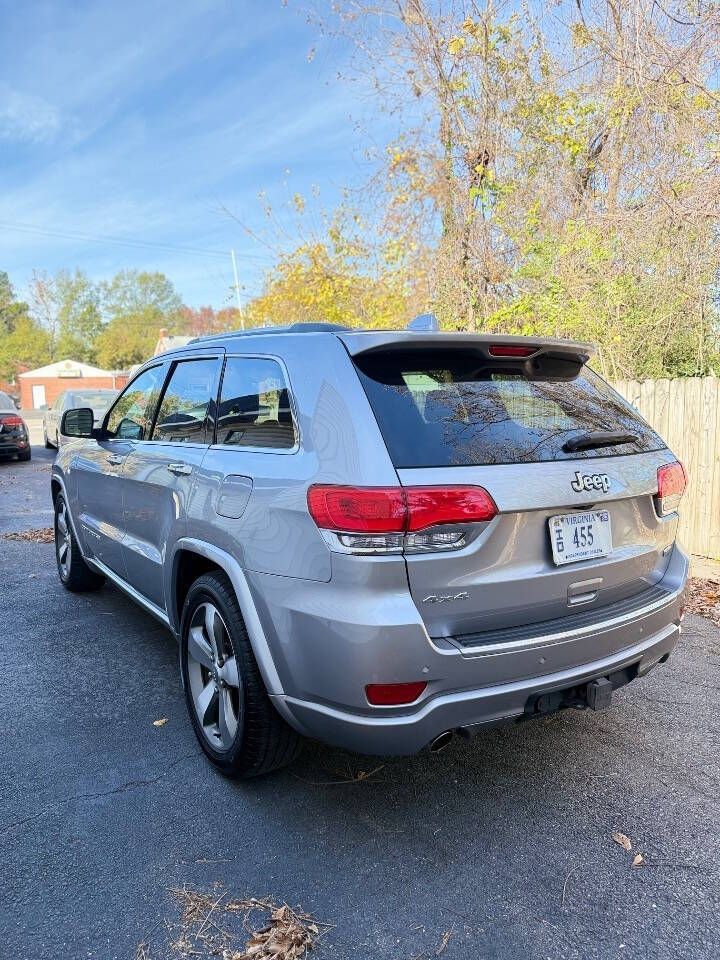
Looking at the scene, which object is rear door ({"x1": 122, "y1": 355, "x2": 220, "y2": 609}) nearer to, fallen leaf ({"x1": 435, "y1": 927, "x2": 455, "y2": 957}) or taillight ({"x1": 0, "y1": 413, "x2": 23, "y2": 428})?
fallen leaf ({"x1": 435, "y1": 927, "x2": 455, "y2": 957})

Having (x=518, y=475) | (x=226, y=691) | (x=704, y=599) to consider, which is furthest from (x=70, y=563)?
(x=704, y=599)

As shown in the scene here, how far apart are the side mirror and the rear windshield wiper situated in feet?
11.2

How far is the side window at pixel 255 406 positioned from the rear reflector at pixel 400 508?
43cm

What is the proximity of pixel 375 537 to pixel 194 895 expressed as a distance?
132cm

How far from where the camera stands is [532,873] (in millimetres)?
2344

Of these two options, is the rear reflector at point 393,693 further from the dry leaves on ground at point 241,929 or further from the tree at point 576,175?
the tree at point 576,175

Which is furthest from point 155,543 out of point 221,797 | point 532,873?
point 532,873

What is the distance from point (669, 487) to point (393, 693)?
1536 mm

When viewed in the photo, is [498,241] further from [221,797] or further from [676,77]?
[221,797]

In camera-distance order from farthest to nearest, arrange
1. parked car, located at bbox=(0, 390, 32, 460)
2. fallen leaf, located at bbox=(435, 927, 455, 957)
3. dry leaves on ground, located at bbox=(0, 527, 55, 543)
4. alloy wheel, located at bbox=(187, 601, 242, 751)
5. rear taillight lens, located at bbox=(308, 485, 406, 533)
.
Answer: parked car, located at bbox=(0, 390, 32, 460), dry leaves on ground, located at bbox=(0, 527, 55, 543), alloy wheel, located at bbox=(187, 601, 242, 751), rear taillight lens, located at bbox=(308, 485, 406, 533), fallen leaf, located at bbox=(435, 927, 455, 957)

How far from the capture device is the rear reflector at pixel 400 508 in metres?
2.17

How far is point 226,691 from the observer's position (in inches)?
115

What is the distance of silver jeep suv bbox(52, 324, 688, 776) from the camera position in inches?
86.7

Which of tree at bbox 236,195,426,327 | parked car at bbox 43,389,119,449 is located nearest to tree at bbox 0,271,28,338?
parked car at bbox 43,389,119,449
